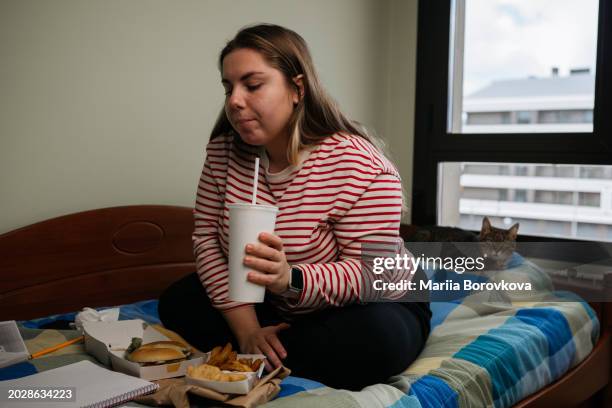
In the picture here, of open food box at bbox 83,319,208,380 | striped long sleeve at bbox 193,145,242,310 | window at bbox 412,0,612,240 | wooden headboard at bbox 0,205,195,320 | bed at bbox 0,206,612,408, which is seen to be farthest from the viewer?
window at bbox 412,0,612,240

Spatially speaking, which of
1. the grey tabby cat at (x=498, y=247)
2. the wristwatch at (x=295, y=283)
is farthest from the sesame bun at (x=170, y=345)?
the grey tabby cat at (x=498, y=247)

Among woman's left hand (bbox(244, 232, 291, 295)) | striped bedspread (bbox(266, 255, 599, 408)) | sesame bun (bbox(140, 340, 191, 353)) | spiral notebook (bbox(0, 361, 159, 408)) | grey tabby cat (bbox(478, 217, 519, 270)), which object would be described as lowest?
striped bedspread (bbox(266, 255, 599, 408))

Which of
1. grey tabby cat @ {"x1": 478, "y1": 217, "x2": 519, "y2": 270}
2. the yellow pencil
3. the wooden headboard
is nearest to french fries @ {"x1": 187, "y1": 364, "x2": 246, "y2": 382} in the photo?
the yellow pencil

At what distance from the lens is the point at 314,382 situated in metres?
1.04

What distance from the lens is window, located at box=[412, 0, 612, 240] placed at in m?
2.14

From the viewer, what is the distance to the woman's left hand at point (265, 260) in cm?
91

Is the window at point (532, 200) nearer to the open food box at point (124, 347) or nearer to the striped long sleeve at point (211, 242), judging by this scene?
the striped long sleeve at point (211, 242)

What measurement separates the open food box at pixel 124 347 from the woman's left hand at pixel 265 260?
0.23 metres

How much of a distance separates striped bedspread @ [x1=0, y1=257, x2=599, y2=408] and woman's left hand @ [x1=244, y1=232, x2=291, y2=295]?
192mm

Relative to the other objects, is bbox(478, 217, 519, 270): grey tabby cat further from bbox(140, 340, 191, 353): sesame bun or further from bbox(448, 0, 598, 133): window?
bbox(140, 340, 191, 353): sesame bun

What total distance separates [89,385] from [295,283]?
372 mm

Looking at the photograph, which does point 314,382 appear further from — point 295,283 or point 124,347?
point 124,347

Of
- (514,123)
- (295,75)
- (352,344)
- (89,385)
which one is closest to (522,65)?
(514,123)

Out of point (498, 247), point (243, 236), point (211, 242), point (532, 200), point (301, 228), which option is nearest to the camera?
point (243, 236)
